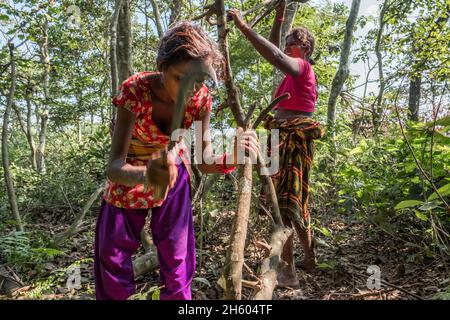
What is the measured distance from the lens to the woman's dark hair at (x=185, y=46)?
1.48 meters

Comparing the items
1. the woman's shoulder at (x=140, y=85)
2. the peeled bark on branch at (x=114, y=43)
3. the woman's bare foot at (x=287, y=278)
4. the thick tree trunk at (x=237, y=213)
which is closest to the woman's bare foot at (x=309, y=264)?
the woman's bare foot at (x=287, y=278)

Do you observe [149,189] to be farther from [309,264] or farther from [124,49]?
[124,49]

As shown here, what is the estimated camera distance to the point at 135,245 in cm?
190

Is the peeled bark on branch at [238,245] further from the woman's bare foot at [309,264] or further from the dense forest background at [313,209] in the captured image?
the woman's bare foot at [309,264]

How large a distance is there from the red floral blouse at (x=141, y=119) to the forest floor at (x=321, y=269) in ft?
2.92

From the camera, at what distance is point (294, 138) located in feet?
9.95

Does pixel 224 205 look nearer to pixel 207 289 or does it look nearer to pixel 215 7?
pixel 207 289

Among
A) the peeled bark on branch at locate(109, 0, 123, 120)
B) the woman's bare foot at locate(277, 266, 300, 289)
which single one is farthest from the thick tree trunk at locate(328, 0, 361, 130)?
the woman's bare foot at locate(277, 266, 300, 289)

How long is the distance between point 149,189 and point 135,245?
1.20 feet

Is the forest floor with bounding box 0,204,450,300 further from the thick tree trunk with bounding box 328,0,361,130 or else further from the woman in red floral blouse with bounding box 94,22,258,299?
the thick tree trunk with bounding box 328,0,361,130

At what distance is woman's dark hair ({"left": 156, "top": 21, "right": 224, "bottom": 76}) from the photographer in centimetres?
148

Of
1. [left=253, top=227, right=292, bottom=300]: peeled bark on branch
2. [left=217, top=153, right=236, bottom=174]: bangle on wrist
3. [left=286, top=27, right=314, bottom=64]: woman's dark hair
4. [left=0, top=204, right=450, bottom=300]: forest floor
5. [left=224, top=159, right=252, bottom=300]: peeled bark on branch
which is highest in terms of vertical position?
[left=286, top=27, right=314, bottom=64]: woman's dark hair

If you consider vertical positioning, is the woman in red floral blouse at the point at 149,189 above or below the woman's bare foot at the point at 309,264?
above
